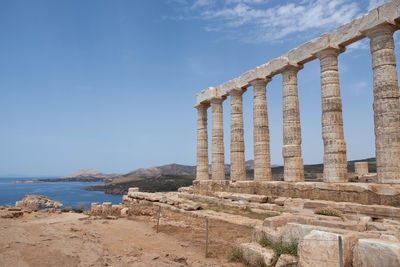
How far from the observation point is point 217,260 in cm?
814

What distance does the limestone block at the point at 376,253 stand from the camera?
4.68 metres

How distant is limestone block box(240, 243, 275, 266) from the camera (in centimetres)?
685

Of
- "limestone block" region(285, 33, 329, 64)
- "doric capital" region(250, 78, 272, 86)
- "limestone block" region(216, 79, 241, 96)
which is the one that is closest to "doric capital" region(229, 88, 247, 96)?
"limestone block" region(216, 79, 241, 96)

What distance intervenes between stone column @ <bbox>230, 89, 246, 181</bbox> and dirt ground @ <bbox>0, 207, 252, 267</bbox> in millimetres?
8661

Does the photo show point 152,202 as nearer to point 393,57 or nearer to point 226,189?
point 226,189

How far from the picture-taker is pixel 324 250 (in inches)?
222

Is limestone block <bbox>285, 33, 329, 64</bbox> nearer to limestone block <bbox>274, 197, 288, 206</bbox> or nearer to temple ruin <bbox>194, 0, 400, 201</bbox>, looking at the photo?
temple ruin <bbox>194, 0, 400, 201</bbox>

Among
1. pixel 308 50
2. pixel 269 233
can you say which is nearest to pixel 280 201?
pixel 308 50

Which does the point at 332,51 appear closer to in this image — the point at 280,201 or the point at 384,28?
the point at 384,28

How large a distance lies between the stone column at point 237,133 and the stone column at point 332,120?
7.25m

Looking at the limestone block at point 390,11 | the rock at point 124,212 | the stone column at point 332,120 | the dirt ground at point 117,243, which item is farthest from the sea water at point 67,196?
the limestone block at point 390,11

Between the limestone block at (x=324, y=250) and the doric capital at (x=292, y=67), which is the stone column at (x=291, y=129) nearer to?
Result: the doric capital at (x=292, y=67)

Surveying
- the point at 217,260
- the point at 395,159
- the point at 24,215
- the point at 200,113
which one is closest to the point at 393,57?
the point at 395,159

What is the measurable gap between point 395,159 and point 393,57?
4.77 m
